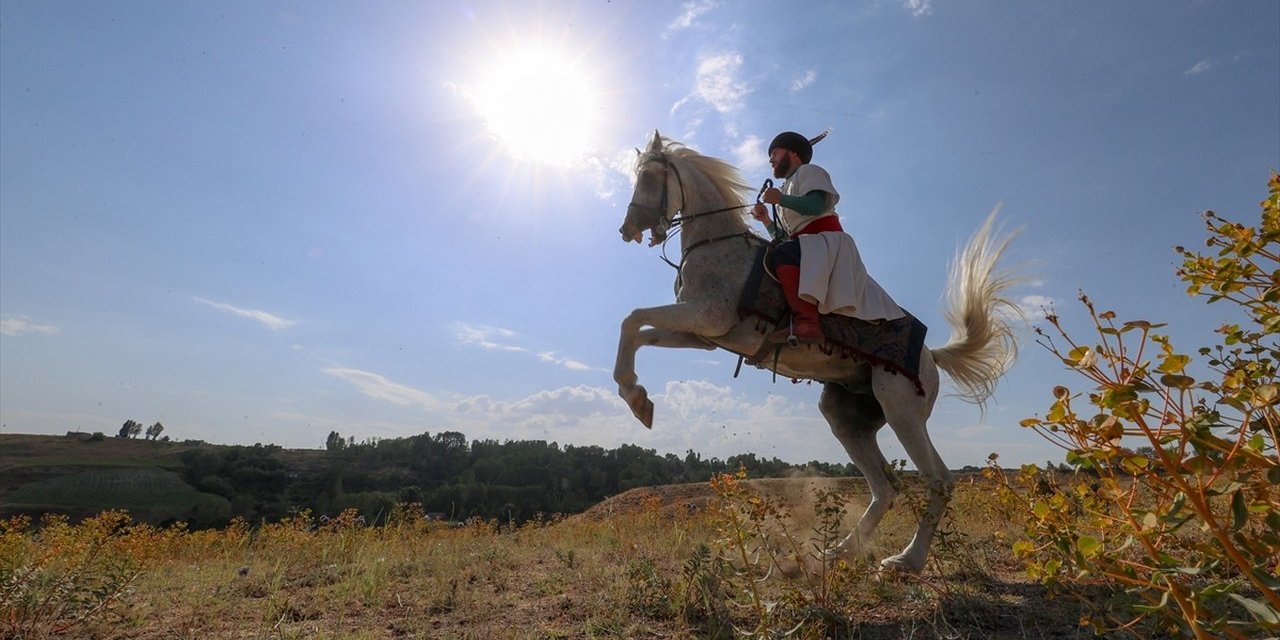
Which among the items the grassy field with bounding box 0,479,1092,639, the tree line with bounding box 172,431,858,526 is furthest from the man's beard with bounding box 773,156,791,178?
the tree line with bounding box 172,431,858,526

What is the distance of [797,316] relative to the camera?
4363 mm

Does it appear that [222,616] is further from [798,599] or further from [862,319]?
[862,319]

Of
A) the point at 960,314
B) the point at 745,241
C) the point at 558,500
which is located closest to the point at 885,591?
the point at 745,241

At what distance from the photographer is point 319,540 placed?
528cm

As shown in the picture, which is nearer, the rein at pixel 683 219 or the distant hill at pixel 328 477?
the rein at pixel 683 219

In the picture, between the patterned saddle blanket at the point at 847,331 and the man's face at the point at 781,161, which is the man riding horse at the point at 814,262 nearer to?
the patterned saddle blanket at the point at 847,331

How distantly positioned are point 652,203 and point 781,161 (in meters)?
1.09

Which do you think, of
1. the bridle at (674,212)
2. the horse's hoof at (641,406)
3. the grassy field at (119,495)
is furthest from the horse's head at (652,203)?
the grassy field at (119,495)

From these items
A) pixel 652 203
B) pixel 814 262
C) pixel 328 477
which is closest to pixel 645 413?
pixel 814 262

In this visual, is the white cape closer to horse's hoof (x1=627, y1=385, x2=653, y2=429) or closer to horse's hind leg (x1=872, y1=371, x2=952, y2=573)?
horse's hind leg (x1=872, y1=371, x2=952, y2=573)

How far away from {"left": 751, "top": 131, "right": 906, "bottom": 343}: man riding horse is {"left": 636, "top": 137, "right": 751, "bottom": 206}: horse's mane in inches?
17.8

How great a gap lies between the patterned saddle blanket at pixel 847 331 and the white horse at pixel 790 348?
0.06 metres

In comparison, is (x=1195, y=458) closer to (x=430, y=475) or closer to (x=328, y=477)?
(x=430, y=475)

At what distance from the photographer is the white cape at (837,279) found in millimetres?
4301
